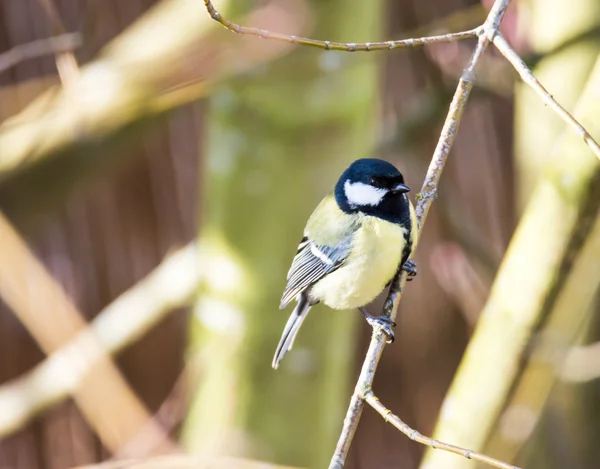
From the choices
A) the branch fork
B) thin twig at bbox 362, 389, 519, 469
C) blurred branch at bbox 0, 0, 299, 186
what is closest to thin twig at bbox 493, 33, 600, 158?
the branch fork

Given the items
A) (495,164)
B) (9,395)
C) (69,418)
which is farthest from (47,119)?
(495,164)

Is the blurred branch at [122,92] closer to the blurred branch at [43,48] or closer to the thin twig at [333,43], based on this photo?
the blurred branch at [43,48]

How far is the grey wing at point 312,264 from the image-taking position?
3.81 ft

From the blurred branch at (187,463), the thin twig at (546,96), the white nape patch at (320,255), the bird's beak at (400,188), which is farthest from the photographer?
the white nape patch at (320,255)

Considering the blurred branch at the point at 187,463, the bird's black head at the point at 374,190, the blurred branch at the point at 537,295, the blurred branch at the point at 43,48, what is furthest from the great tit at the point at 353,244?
the blurred branch at the point at 43,48

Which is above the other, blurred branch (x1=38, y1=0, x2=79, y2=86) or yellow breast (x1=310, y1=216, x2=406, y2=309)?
blurred branch (x1=38, y1=0, x2=79, y2=86)

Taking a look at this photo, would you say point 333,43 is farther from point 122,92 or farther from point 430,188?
point 122,92

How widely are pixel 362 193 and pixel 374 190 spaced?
1.1 inches

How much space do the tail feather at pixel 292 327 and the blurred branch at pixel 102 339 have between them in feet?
0.97

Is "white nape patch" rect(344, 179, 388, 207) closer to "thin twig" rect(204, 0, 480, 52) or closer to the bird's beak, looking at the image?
the bird's beak

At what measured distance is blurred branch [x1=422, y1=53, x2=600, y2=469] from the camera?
92 centimetres

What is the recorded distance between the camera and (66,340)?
1710mm

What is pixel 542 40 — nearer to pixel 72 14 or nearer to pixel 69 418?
pixel 72 14

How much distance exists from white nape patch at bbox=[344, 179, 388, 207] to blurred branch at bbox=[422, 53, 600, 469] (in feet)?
0.74
